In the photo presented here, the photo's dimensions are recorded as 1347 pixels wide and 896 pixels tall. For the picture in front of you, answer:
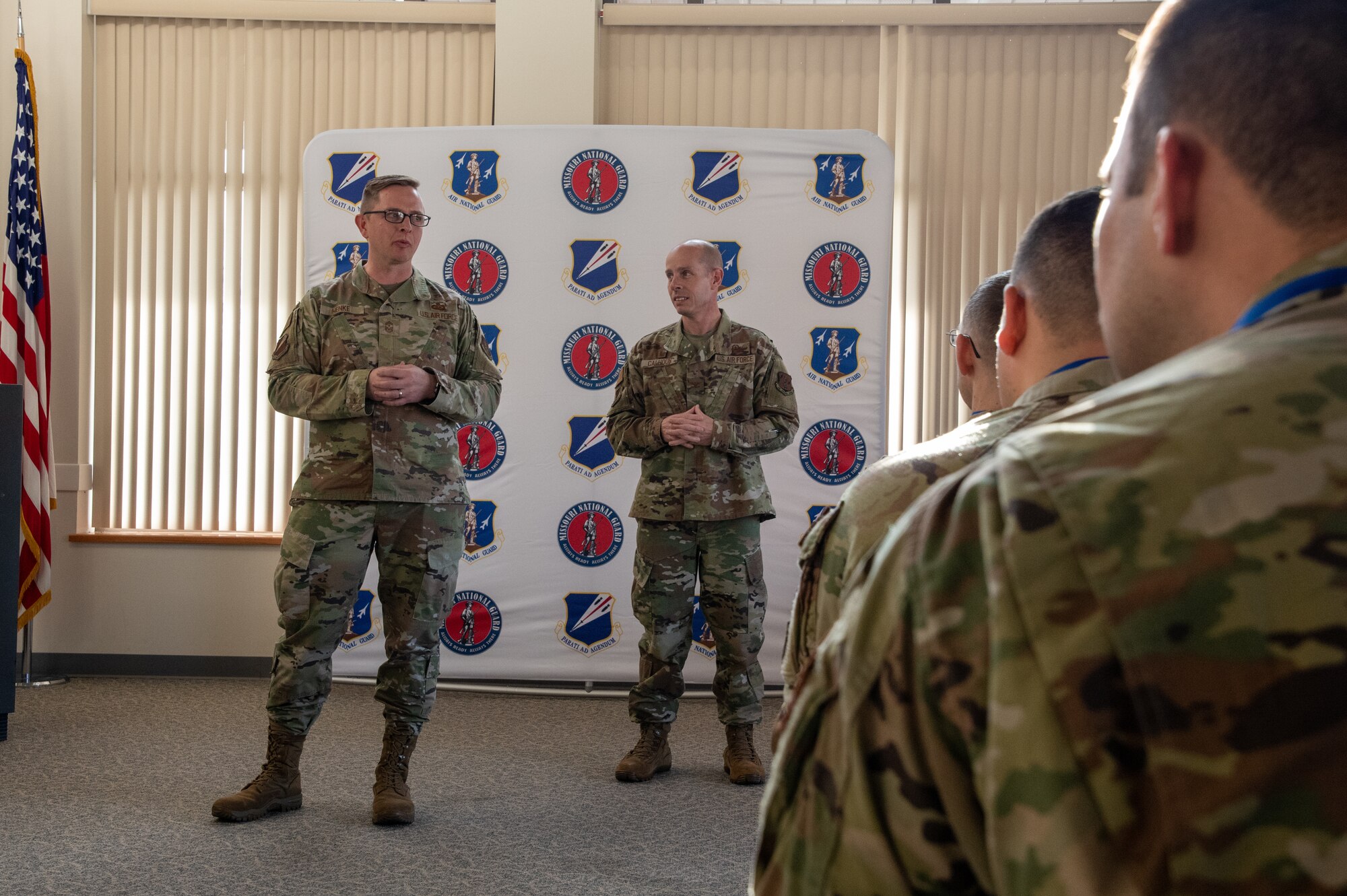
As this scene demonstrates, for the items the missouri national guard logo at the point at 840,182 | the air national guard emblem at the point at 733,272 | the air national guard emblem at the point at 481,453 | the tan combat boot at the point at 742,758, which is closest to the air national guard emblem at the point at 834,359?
the air national guard emblem at the point at 733,272

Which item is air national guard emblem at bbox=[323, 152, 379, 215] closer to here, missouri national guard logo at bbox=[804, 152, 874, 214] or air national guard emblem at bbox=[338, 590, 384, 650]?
air national guard emblem at bbox=[338, 590, 384, 650]

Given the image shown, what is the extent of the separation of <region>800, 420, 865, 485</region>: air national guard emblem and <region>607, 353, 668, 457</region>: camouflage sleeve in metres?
1.03

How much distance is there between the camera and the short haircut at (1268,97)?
0.46 meters

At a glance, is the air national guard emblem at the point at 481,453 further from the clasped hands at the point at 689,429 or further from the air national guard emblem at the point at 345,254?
the clasped hands at the point at 689,429

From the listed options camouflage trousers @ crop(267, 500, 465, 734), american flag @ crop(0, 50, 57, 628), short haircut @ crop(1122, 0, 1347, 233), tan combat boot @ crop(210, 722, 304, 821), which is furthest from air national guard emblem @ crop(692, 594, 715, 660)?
short haircut @ crop(1122, 0, 1347, 233)

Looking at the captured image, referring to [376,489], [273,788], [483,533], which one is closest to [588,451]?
[483,533]

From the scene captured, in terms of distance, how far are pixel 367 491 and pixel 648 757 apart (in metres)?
1.13

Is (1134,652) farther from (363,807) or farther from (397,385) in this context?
(363,807)

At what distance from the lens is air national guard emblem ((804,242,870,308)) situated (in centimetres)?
417

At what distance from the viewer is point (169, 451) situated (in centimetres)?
472

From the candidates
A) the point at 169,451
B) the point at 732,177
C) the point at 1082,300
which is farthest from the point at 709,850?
the point at 169,451

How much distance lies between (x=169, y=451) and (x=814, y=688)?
4838 mm

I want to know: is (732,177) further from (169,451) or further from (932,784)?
(932,784)

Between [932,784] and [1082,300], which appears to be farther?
[1082,300]
